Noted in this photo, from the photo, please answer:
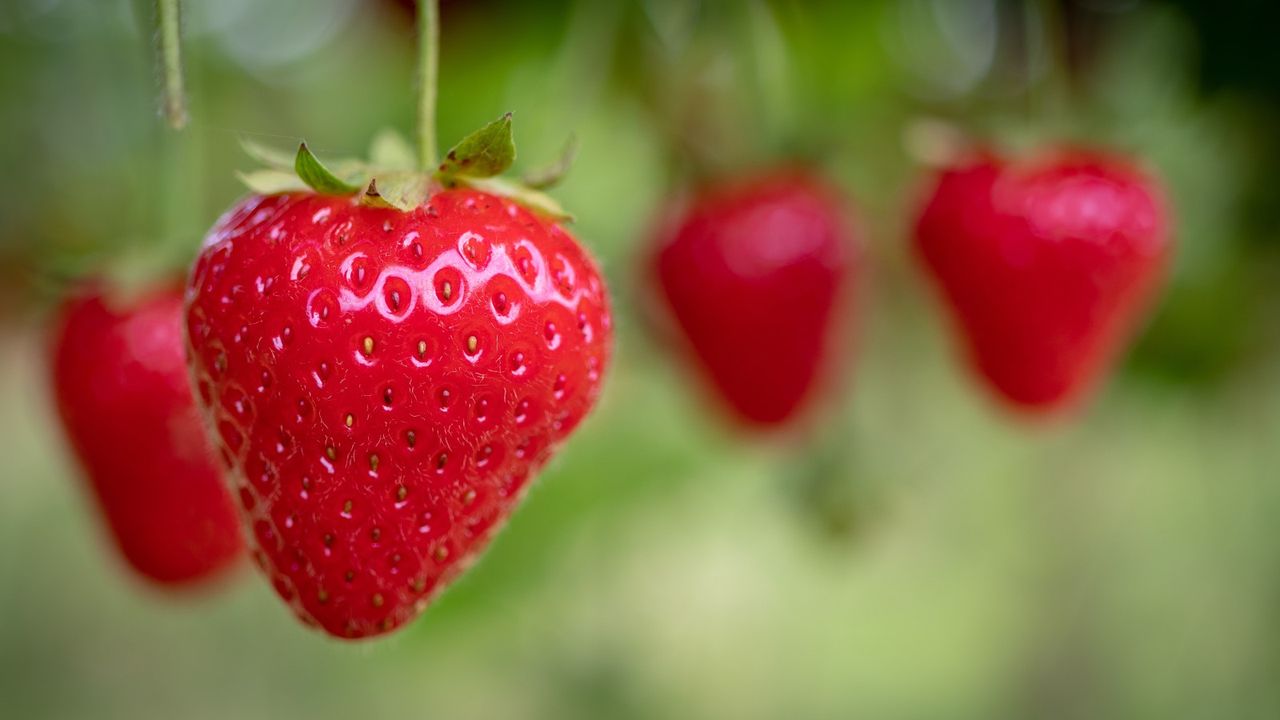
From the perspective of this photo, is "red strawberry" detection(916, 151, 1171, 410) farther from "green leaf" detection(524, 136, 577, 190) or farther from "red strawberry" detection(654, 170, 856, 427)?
"green leaf" detection(524, 136, 577, 190)

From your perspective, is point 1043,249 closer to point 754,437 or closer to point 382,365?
point 754,437

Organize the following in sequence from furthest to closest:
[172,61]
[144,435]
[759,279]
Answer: [759,279] < [144,435] < [172,61]

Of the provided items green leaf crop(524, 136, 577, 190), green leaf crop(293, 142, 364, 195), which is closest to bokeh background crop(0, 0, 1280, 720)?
green leaf crop(293, 142, 364, 195)

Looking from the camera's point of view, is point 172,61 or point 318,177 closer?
point 172,61

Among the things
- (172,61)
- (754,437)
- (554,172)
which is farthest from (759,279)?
(172,61)

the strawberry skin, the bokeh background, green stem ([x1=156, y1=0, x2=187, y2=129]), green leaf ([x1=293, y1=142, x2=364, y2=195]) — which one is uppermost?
green stem ([x1=156, y1=0, x2=187, y2=129])
